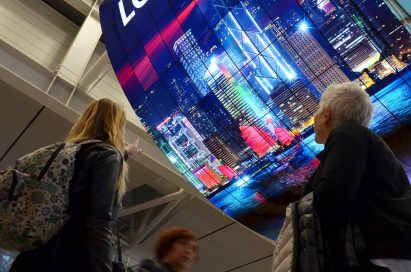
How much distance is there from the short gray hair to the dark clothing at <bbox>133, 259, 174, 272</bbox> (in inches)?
57.4

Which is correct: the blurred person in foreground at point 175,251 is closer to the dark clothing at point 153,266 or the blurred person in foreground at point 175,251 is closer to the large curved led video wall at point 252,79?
the dark clothing at point 153,266

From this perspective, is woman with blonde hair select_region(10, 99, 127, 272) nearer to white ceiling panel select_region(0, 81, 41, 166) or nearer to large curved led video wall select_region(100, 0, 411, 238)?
large curved led video wall select_region(100, 0, 411, 238)

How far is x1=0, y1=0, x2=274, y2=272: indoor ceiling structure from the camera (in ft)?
29.2

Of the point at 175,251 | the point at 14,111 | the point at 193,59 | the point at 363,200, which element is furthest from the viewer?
the point at 14,111

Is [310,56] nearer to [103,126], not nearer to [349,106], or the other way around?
[349,106]

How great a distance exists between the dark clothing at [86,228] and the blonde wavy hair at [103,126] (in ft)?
0.78

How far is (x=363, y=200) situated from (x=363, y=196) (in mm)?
22

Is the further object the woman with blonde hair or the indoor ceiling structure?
the indoor ceiling structure

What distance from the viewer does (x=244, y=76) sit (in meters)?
5.57

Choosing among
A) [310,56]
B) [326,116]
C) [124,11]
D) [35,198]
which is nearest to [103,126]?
[35,198]

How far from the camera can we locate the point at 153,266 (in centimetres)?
330

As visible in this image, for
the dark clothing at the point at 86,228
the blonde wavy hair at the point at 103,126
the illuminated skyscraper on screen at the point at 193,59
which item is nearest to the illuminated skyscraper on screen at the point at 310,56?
the illuminated skyscraper on screen at the point at 193,59

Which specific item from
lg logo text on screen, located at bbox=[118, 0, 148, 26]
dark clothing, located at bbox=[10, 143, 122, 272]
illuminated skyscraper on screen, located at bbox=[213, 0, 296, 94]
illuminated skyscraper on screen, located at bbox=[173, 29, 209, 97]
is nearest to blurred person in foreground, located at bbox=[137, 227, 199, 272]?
dark clothing, located at bbox=[10, 143, 122, 272]

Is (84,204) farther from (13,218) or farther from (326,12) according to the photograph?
(326,12)
